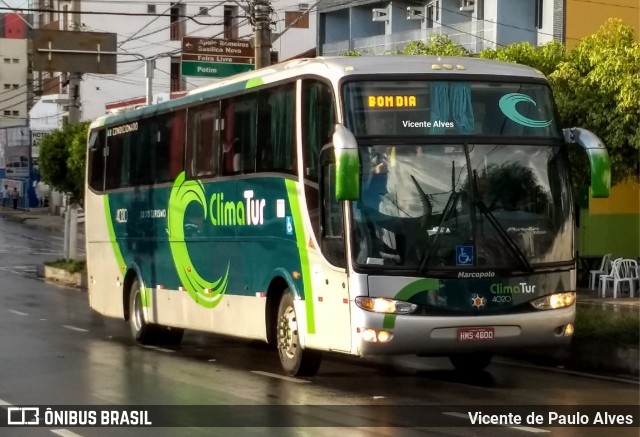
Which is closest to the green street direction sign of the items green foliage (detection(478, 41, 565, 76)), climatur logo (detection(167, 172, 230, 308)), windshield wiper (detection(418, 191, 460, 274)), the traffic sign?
the traffic sign

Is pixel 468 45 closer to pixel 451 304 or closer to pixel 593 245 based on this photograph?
pixel 593 245

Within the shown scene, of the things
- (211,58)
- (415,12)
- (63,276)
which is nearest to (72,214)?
(63,276)

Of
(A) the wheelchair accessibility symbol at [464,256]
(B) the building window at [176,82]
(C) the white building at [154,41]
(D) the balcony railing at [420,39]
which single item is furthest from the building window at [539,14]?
(B) the building window at [176,82]

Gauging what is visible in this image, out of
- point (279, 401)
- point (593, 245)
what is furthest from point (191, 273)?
point (593, 245)

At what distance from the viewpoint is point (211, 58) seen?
28172 millimetres

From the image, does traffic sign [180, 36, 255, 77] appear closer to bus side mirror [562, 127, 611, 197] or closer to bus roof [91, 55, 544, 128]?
bus roof [91, 55, 544, 128]

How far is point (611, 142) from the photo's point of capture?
2614cm

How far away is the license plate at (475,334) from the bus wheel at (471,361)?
7.33 ft

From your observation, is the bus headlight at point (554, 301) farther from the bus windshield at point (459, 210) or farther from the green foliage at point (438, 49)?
the green foliage at point (438, 49)

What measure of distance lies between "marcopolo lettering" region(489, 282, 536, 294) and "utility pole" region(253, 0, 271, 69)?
40.1 ft

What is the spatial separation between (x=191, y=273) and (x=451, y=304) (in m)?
5.88

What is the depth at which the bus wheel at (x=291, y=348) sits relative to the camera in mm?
15055

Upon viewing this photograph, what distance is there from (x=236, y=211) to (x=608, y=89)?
1131 centimetres

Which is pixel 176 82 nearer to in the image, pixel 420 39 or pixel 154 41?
pixel 154 41
